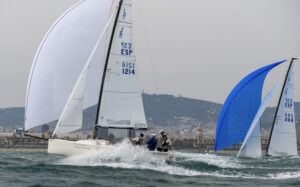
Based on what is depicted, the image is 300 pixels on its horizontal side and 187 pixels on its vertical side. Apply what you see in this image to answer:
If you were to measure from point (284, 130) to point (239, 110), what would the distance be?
4.84 meters

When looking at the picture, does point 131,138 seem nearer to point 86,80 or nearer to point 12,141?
point 86,80

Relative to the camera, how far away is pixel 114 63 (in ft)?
70.3

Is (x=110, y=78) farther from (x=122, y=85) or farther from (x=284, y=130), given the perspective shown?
(x=284, y=130)

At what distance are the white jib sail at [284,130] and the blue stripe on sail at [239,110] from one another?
3.25 meters

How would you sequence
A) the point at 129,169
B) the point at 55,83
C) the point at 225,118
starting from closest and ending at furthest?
the point at 129,169, the point at 55,83, the point at 225,118

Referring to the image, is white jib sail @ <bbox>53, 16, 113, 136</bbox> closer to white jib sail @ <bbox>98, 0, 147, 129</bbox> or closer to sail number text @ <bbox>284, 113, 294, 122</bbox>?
white jib sail @ <bbox>98, 0, 147, 129</bbox>

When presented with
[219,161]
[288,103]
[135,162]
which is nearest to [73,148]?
[135,162]

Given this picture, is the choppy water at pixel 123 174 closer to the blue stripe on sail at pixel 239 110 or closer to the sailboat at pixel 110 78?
the sailboat at pixel 110 78

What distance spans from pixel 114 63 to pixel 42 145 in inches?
5781

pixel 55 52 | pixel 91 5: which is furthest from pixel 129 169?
pixel 91 5

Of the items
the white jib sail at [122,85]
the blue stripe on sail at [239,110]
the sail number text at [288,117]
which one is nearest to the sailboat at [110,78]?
the white jib sail at [122,85]

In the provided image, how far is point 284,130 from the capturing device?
34719 millimetres

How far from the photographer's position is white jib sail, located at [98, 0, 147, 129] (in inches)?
842

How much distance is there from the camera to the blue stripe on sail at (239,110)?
31.9 metres
